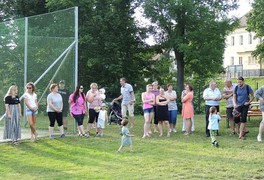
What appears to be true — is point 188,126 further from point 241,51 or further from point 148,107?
point 241,51

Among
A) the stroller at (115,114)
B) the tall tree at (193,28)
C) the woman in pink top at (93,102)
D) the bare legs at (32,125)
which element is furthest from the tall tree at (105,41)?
the bare legs at (32,125)

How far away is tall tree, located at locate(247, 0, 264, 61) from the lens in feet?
86.7

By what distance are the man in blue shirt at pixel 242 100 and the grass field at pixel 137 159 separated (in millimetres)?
469

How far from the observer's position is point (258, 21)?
27312 millimetres

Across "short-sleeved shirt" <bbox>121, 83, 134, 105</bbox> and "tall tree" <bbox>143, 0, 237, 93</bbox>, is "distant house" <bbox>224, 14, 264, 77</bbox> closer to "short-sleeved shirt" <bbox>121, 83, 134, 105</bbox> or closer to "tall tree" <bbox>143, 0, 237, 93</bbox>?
"tall tree" <bbox>143, 0, 237, 93</bbox>

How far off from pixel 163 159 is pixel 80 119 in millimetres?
4805

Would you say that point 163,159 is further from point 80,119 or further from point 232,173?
point 80,119

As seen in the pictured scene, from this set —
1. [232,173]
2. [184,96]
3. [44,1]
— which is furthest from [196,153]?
[44,1]

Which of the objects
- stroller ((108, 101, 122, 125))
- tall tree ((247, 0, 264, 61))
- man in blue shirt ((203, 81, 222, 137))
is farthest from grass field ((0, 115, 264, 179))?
tall tree ((247, 0, 264, 61))

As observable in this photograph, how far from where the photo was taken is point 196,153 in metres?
10.7

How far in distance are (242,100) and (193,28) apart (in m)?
16.4

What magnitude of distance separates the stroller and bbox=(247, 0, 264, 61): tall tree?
1188cm

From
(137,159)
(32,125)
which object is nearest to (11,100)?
(32,125)

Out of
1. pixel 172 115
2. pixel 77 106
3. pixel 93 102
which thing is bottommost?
pixel 172 115
